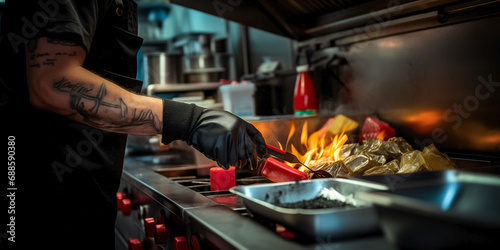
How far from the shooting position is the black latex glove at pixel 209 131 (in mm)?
1095

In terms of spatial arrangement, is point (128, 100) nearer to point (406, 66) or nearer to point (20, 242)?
point (20, 242)

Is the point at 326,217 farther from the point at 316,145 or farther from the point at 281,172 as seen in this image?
the point at 316,145

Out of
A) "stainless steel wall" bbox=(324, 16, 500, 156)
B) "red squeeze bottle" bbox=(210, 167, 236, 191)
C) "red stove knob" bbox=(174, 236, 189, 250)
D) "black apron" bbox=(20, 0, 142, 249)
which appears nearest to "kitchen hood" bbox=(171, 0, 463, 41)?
"stainless steel wall" bbox=(324, 16, 500, 156)

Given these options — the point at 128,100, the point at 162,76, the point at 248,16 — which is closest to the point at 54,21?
the point at 128,100

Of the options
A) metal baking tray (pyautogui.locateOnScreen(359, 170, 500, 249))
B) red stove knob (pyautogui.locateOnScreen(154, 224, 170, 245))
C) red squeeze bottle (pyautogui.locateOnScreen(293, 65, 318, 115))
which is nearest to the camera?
metal baking tray (pyautogui.locateOnScreen(359, 170, 500, 249))

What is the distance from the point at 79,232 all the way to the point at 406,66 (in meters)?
1.47

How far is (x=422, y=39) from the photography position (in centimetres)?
171

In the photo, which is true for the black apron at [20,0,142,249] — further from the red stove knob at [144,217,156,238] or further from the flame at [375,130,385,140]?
the flame at [375,130,385,140]

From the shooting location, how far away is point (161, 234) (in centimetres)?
120

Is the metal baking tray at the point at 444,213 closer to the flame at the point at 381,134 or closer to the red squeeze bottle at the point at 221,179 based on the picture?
the red squeeze bottle at the point at 221,179

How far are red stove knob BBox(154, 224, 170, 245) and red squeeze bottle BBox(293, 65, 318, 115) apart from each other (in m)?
1.17

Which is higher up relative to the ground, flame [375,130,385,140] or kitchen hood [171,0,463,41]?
kitchen hood [171,0,463,41]

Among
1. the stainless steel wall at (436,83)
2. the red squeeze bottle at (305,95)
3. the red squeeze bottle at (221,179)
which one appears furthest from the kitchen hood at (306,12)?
the red squeeze bottle at (221,179)

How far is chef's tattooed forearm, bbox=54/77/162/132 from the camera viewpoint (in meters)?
0.98
